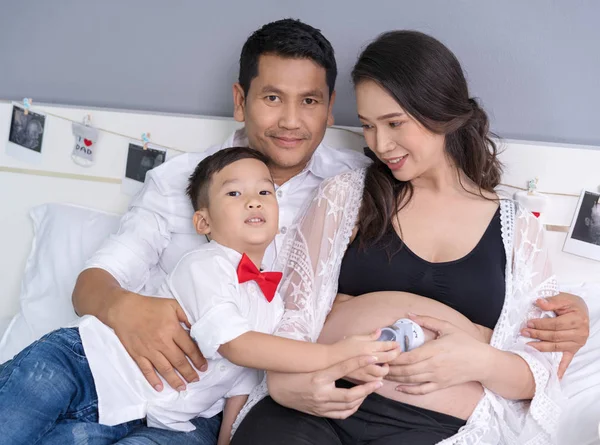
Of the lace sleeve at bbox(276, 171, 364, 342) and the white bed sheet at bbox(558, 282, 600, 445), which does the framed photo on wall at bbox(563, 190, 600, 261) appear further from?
the lace sleeve at bbox(276, 171, 364, 342)

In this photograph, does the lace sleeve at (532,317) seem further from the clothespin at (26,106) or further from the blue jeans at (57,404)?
the clothespin at (26,106)

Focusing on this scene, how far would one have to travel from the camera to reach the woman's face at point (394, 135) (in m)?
1.54

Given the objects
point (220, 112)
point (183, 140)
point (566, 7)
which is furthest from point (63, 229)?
point (566, 7)

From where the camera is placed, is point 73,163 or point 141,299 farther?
point 73,163

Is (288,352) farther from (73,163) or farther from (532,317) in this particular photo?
(73,163)

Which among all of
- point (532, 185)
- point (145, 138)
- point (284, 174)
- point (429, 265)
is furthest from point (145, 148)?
point (532, 185)

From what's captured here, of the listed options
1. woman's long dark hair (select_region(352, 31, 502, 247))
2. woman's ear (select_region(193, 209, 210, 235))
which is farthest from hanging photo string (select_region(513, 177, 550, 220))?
woman's ear (select_region(193, 209, 210, 235))

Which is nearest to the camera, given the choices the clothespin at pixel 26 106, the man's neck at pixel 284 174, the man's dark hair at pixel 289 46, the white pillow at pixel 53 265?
the man's dark hair at pixel 289 46

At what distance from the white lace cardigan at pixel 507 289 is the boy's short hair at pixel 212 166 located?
22 cm

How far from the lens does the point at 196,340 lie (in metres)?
1.41

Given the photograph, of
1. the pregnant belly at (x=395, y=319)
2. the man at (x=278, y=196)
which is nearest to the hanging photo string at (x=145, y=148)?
the man at (x=278, y=196)

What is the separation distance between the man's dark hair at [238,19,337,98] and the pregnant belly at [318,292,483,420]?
60cm

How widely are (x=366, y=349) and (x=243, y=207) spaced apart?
43cm

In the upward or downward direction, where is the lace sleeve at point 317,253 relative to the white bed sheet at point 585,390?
upward
